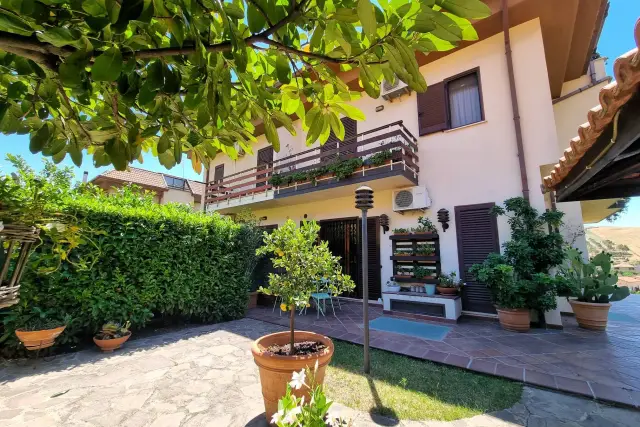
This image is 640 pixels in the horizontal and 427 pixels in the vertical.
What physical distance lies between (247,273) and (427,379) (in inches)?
177

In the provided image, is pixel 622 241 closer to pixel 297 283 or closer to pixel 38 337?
pixel 297 283

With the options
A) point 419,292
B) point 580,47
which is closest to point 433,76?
point 580,47

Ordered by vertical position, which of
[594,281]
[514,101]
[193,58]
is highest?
[514,101]

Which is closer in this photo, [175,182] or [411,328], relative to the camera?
[411,328]

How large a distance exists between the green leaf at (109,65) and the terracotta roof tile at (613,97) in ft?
6.79

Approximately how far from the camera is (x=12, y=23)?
593mm

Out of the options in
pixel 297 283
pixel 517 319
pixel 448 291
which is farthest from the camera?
pixel 448 291

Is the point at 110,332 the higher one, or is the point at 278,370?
the point at 278,370

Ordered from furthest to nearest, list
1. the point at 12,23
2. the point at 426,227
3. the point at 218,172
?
the point at 218,172 → the point at 426,227 → the point at 12,23

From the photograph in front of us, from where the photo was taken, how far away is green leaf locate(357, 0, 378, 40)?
65 centimetres

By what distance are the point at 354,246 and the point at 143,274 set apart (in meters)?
5.31

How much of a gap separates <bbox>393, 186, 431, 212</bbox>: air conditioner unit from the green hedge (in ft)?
12.6

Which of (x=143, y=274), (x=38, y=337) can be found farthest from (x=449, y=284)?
(x=38, y=337)

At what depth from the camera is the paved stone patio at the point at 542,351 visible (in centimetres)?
305
